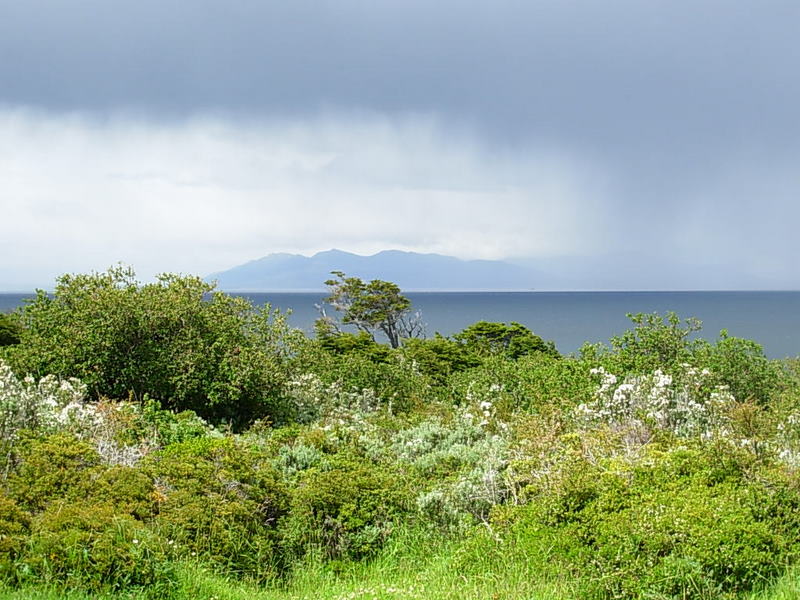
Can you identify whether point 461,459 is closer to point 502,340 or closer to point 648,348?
point 648,348

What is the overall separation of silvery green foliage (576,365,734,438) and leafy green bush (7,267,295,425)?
575 cm

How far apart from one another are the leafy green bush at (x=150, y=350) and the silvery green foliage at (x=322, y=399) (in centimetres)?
55

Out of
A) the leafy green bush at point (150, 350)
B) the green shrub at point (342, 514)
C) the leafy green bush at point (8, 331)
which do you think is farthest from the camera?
the leafy green bush at point (8, 331)

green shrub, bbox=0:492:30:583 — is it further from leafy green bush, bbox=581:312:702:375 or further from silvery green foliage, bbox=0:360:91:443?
leafy green bush, bbox=581:312:702:375

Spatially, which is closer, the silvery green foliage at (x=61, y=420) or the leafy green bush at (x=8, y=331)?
the silvery green foliage at (x=61, y=420)

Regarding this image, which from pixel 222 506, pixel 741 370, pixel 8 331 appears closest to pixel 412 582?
pixel 222 506

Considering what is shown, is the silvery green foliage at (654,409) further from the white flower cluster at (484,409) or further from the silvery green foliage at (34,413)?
the silvery green foliage at (34,413)

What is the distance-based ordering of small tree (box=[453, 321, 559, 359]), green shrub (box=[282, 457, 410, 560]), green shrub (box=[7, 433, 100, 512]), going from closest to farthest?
1. green shrub (box=[7, 433, 100, 512])
2. green shrub (box=[282, 457, 410, 560])
3. small tree (box=[453, 321, 559, 359])

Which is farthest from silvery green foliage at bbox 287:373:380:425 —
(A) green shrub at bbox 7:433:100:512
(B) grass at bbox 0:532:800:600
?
(B) grass at bbox 0:532:800:600

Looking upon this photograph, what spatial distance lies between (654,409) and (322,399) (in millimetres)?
6565

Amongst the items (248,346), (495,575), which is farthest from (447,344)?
(495,575)

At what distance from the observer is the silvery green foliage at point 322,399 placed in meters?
13.2

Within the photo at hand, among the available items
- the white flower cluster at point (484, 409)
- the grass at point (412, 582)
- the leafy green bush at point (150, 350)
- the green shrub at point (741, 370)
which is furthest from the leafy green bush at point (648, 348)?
the grass at point (412, 582)

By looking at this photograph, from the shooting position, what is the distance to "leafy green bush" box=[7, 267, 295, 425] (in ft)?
39.9
